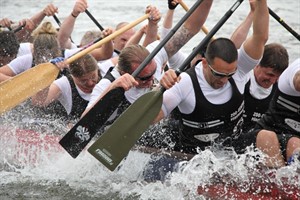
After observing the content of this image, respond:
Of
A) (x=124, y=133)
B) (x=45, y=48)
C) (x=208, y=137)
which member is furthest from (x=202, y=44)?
(x=45, y=48)

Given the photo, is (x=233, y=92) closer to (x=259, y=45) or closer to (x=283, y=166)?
(x=259, y=45)

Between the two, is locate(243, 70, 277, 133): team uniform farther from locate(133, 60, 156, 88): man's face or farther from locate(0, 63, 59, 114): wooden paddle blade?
locate(0, 63, 59, 114): wooden paddle blade

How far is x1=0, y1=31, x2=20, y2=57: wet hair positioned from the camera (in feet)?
15.3

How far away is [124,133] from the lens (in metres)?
3.37

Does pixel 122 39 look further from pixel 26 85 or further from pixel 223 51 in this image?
pixel 223 51

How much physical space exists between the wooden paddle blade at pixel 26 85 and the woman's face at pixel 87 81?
186 mm

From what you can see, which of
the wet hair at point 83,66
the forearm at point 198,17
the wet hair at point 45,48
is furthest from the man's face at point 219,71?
the wet hair at point 45,48

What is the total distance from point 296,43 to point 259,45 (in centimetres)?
539

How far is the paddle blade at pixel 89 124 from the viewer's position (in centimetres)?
341

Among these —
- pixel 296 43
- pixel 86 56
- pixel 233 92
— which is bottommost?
pixel 296 43

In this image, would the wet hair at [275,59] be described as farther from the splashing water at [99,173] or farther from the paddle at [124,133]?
the splashing water at [99,173]

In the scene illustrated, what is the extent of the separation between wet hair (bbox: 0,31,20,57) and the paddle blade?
1480 millimetres

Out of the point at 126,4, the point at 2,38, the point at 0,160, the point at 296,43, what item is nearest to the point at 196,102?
the point at 0,160

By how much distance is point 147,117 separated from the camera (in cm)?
334
